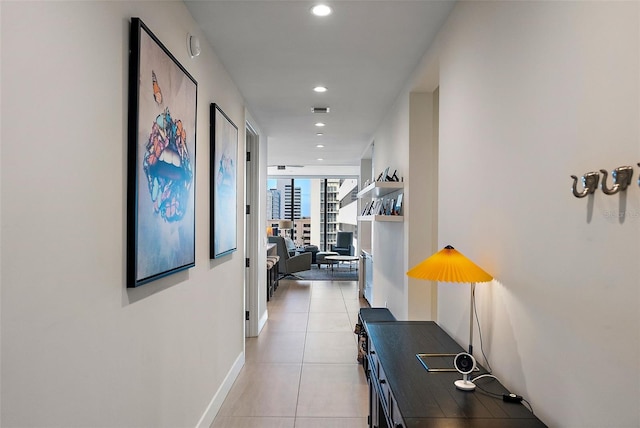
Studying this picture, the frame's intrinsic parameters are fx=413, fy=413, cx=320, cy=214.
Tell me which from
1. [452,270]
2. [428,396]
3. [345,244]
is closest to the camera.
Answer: [428,396]

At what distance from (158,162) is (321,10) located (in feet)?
4.16

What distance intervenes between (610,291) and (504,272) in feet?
2.10

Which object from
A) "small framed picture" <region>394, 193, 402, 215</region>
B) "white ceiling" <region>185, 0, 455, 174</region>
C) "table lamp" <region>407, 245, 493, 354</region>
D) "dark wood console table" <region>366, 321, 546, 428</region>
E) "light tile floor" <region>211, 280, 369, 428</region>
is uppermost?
"white ceiling" <region>185, 0, 455, 174</region>

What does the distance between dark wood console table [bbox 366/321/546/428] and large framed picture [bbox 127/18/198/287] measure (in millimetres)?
1072

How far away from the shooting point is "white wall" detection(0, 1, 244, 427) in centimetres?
100

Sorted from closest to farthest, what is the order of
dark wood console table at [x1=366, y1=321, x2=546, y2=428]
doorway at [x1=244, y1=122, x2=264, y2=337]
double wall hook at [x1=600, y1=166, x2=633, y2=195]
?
double wall hook at [x1=600, y1=166, x2=633, y2=195], dark wood console table at [x1=366, y1=321, x2=546, y2=428], doorway at [x1=244, y1=122, x2=264, y2=337]

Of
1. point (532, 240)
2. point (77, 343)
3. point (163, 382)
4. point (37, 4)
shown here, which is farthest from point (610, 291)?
point (163, 382)

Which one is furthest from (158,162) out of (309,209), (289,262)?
(309,209)

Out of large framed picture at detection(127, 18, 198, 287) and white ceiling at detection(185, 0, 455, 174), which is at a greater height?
white ceiling at detection(185, 0, 455, 174)

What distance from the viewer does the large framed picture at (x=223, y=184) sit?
274cm

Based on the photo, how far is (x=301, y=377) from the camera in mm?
3613

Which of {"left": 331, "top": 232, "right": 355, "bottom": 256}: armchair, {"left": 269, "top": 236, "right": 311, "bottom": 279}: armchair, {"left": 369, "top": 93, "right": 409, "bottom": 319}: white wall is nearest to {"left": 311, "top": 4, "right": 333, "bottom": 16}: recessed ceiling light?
{"left": 369, "top": 93, "right": 409, "bottom": 319}: white wall

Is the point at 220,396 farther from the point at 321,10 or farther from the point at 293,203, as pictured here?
the point at 293,203

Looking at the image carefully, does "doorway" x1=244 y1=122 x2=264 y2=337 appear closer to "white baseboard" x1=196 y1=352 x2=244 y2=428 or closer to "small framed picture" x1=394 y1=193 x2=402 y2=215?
"white baseboard" x1=196 y1=352 x2=244 y2=428
